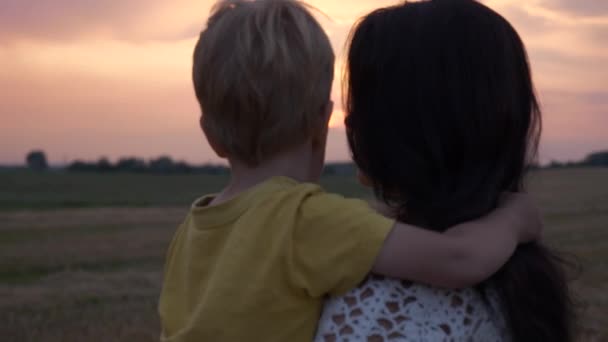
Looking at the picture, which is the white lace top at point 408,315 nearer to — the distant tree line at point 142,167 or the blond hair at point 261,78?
the blond hair at point 261,78

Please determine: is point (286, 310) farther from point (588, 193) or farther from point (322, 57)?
point (588, 193)

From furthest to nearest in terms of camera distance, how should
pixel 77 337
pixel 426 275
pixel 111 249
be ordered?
pixel 111 249, pixel 77 337, pixel 426 275

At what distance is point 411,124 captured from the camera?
1518mm

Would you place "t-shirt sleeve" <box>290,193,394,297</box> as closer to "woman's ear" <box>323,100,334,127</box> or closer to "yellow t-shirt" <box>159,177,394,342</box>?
"yellow t-shirt" <box>159,177,394,342</box>

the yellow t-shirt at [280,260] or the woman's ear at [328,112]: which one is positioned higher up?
the woman's ear at [328,112]

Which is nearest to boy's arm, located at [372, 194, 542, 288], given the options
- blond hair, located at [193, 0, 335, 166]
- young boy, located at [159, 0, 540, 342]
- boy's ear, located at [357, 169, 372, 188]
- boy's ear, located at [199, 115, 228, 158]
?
young boy, located at [159, 0, 540, 342]

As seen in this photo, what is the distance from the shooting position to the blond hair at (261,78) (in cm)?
158

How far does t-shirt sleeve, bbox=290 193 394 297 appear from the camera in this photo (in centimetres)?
146

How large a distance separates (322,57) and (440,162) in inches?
13.2

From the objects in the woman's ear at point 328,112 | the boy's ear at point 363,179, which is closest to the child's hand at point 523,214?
the boy's ear at point 363,179

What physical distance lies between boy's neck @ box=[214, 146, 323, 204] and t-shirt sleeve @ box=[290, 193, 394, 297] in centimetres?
17

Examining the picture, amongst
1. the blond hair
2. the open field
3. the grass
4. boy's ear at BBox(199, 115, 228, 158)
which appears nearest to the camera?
the blond hair

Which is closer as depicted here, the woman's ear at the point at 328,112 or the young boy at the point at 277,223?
the young boy at the point at 277,223

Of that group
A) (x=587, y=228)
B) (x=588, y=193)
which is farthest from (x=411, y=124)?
(x=588, y=193)
